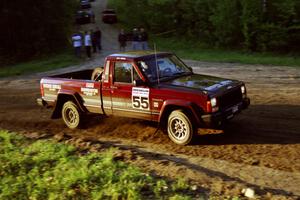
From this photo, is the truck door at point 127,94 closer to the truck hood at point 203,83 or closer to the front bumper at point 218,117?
the truck hood at point 203,83

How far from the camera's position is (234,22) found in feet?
96.4

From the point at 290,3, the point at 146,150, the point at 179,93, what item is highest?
the point at 290,3

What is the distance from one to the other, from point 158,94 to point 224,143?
1769 mm

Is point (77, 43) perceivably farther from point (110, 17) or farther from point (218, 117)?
point (218, 117)

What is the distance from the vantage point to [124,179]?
7.50 meters

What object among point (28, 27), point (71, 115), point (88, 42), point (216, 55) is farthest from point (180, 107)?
point (28, 27)

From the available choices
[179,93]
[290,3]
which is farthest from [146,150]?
[290,3]

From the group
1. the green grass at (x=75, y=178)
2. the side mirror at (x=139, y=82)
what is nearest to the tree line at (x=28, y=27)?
the side mirror at (x=139, y=82)

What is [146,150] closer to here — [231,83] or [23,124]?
[231,83]

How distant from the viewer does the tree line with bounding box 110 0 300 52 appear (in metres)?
26.8

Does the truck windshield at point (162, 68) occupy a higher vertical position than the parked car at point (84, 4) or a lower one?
lower

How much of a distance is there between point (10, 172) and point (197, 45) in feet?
82.5

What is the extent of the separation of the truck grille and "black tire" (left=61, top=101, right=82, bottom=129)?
13.4 ft

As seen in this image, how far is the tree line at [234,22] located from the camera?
87.8 feet
